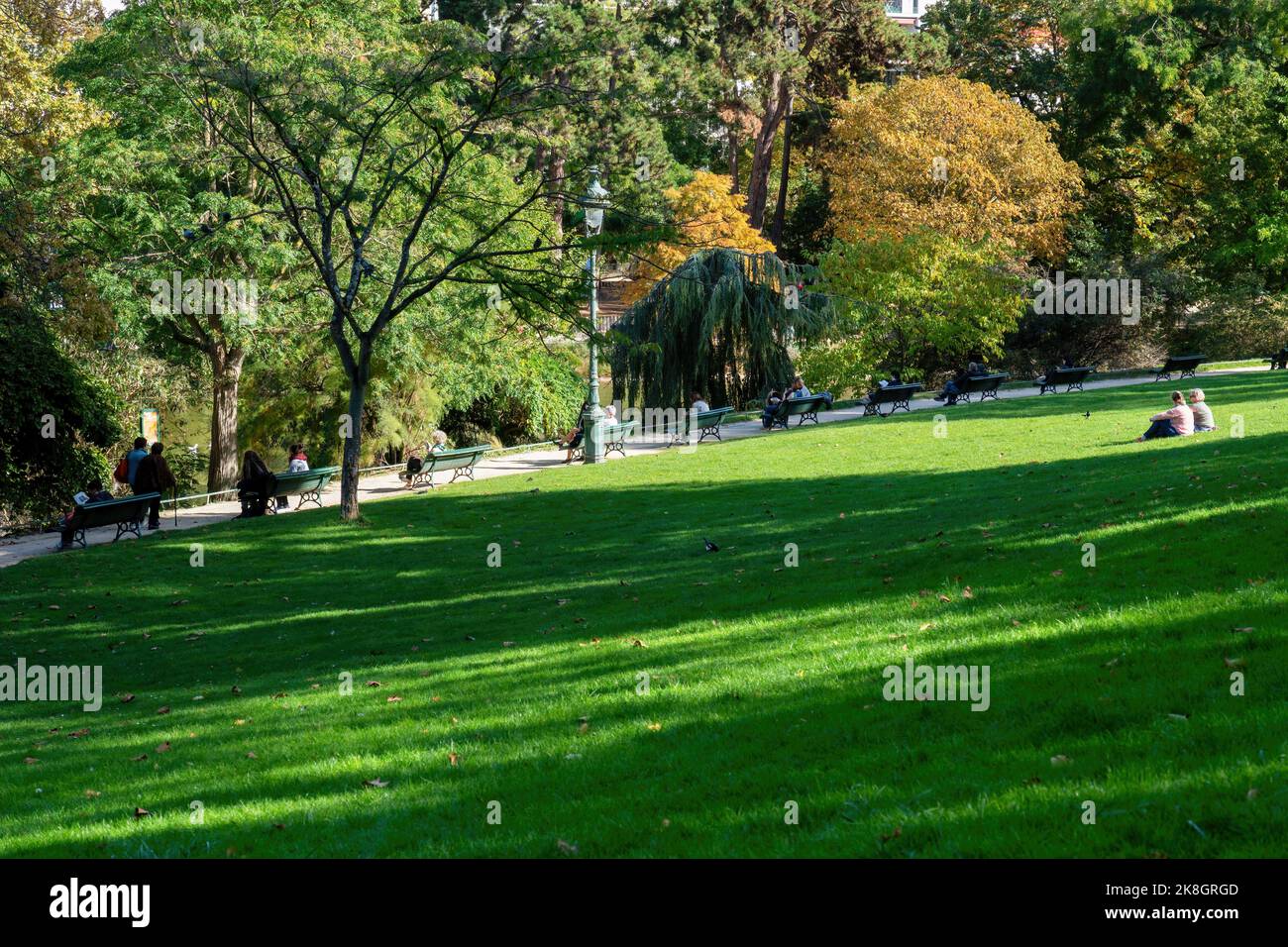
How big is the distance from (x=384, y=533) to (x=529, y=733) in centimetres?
1167

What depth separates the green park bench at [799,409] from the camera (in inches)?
1158

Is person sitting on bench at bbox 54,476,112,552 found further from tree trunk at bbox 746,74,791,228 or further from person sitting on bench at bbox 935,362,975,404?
tree trunk at bbox 746,74,791,228

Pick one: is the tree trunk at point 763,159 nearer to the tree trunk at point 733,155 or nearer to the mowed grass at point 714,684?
the tree trunk at point 733,155

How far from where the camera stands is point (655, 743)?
6.92 metres

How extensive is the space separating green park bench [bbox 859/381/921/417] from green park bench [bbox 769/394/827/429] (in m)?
1.14

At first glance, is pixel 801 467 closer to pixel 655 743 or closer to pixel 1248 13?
pixel 1248 13

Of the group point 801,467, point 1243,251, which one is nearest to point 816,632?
point 801,467

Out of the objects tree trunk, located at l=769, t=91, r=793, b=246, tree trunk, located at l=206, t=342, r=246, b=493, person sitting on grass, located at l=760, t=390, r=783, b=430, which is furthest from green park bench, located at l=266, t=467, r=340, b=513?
tree trunk, located at l=769, t=91, r=793, b=246

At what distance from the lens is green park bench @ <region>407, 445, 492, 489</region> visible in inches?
1005

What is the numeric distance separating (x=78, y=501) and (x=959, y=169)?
35245 millimetres

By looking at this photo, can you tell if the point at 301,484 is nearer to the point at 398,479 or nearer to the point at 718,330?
the point at 398,479

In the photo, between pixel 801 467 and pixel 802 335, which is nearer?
pixel 801 467

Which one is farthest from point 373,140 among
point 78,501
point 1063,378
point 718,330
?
point 1063,378

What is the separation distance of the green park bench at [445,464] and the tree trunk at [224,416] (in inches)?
275
